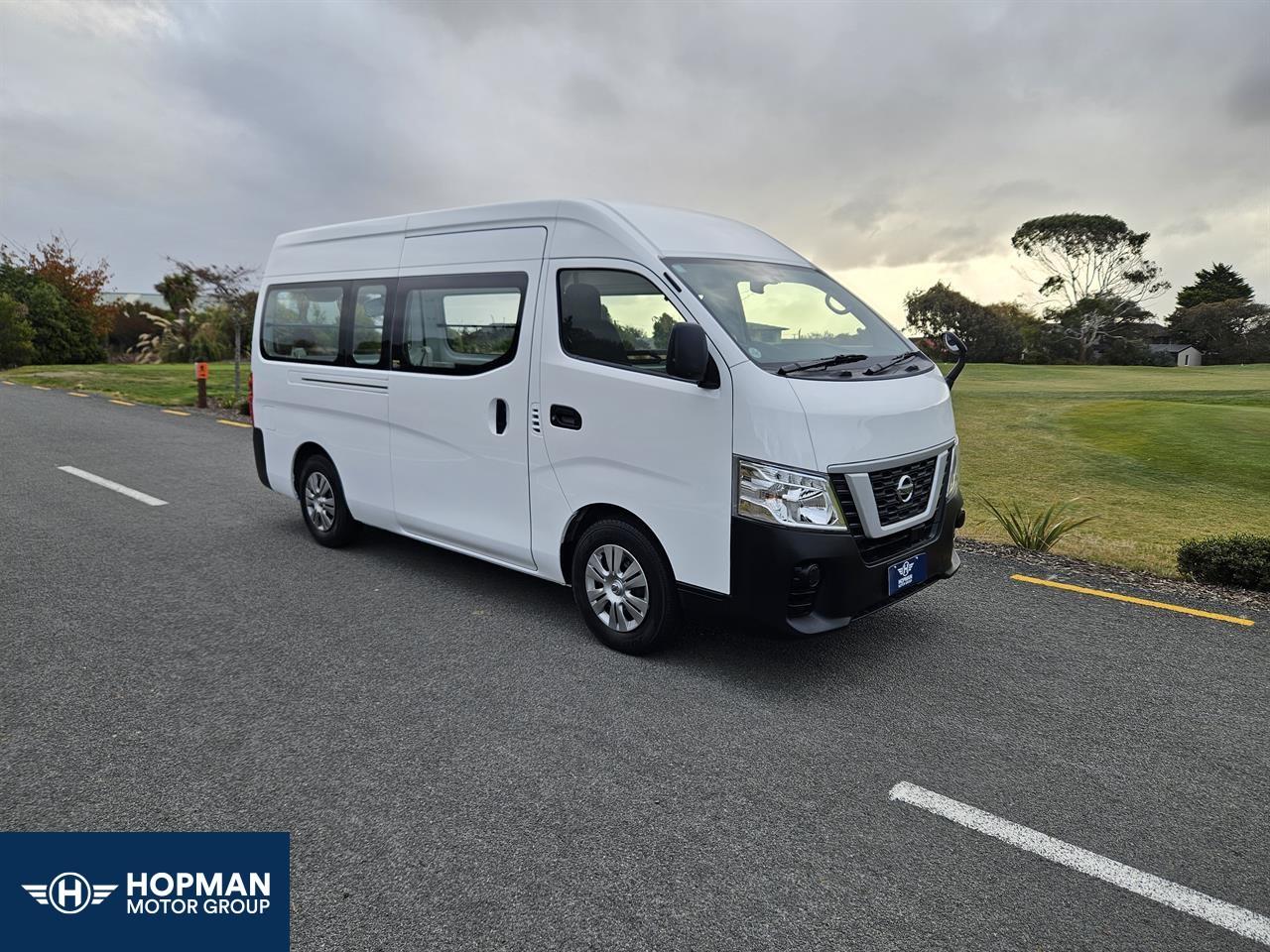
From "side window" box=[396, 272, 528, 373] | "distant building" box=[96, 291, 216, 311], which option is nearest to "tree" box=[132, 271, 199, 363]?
"distant building" box=[96, 291, 216, 311]

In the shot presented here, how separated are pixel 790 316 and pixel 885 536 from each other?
1284 mm

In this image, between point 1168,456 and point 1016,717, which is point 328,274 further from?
point 1168,456

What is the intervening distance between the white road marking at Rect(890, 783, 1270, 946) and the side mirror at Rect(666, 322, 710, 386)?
1.92 metres

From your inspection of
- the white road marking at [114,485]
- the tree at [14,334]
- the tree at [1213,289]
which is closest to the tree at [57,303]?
the tree at [14,334]

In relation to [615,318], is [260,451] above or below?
below

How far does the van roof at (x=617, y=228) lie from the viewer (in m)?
4.14

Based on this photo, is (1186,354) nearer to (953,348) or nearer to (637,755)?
(953,348)

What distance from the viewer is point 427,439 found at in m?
5.12

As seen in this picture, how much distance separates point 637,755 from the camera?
3.34m

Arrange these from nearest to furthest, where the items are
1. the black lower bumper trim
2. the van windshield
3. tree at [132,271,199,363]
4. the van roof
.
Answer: the van windshield, the van roof, the black lower bumper trim, tree at [132,271,199,363]

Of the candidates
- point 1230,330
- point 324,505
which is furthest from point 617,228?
point 1230,330

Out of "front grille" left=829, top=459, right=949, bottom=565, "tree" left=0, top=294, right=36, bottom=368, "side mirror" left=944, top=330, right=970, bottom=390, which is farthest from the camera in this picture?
"tree" left=0, top=294, right=36, bottom=368

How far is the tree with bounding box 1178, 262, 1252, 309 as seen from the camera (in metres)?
23.9

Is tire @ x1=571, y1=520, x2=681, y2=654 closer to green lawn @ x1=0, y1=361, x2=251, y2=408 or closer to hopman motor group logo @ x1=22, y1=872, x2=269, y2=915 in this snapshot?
hopman motor group logo @ x1=22, y1=872, x2=269, y2=915
